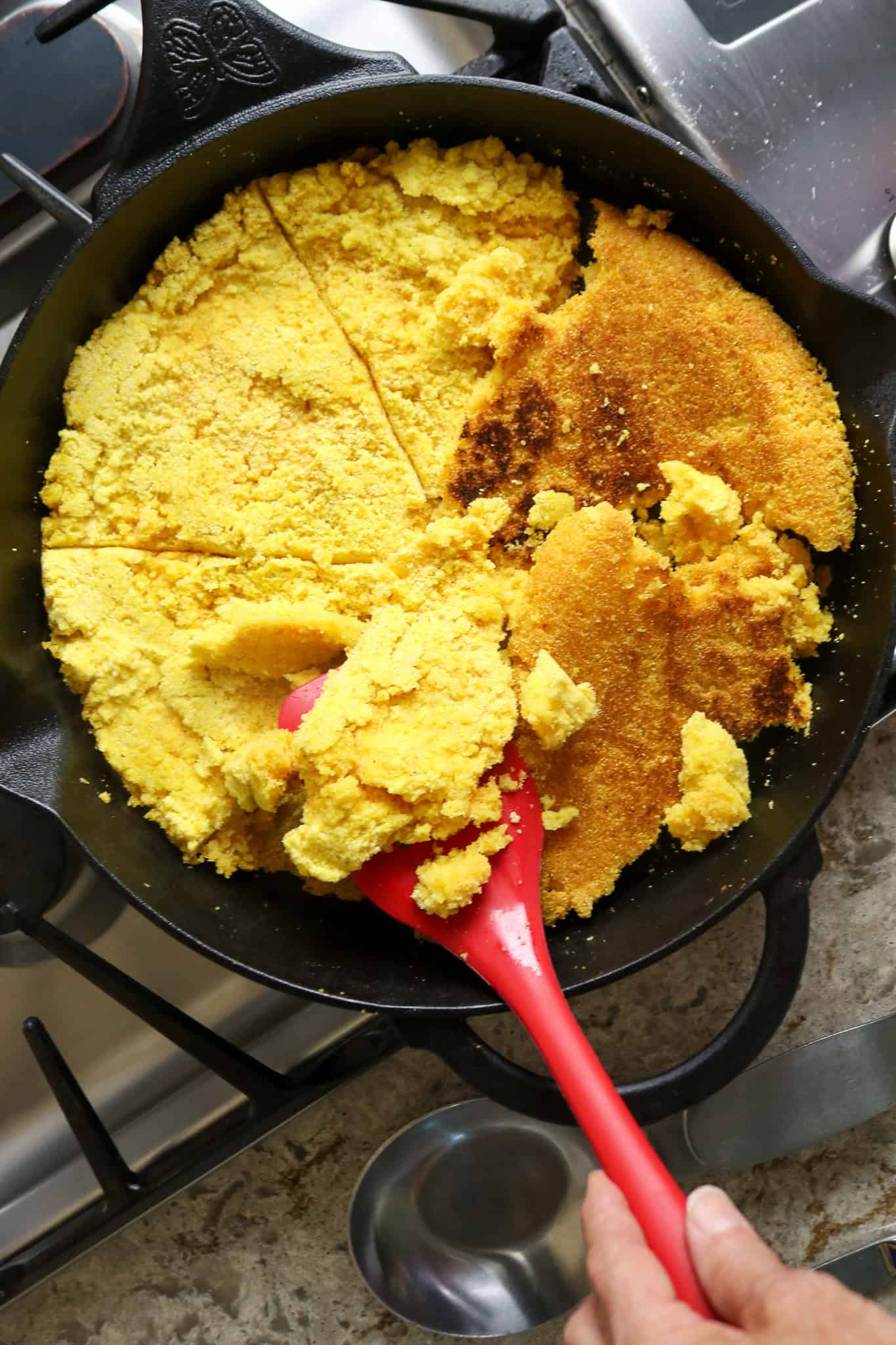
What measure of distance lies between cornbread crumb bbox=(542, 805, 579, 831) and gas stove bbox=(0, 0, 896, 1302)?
304 millimetres

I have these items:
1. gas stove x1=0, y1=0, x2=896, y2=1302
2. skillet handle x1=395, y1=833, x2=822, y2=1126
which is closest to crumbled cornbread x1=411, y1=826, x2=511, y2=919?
skillet handle x1=395, y1=833, x2=822, y2=1126

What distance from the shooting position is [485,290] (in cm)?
100

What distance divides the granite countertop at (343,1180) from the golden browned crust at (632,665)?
0.86 ft

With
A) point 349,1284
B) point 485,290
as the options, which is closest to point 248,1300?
point 349,1284

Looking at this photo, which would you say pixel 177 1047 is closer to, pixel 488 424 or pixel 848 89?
pixel 488 424

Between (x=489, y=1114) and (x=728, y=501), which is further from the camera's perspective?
(x=489, y=1114)

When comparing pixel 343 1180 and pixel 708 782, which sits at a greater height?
pixel 708 782

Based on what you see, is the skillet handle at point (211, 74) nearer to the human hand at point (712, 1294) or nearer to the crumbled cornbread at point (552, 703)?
the crumbled cornbread at point (552, 703)

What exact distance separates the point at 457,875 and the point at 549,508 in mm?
351

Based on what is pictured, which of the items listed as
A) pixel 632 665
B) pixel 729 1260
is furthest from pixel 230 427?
pixel 729 1260

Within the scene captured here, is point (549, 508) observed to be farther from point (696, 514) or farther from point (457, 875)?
point (457, 875)

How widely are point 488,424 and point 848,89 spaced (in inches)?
22.6

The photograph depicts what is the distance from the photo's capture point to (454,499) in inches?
40.0

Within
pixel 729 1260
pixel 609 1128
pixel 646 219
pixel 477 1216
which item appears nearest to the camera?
pixel 729 1260
